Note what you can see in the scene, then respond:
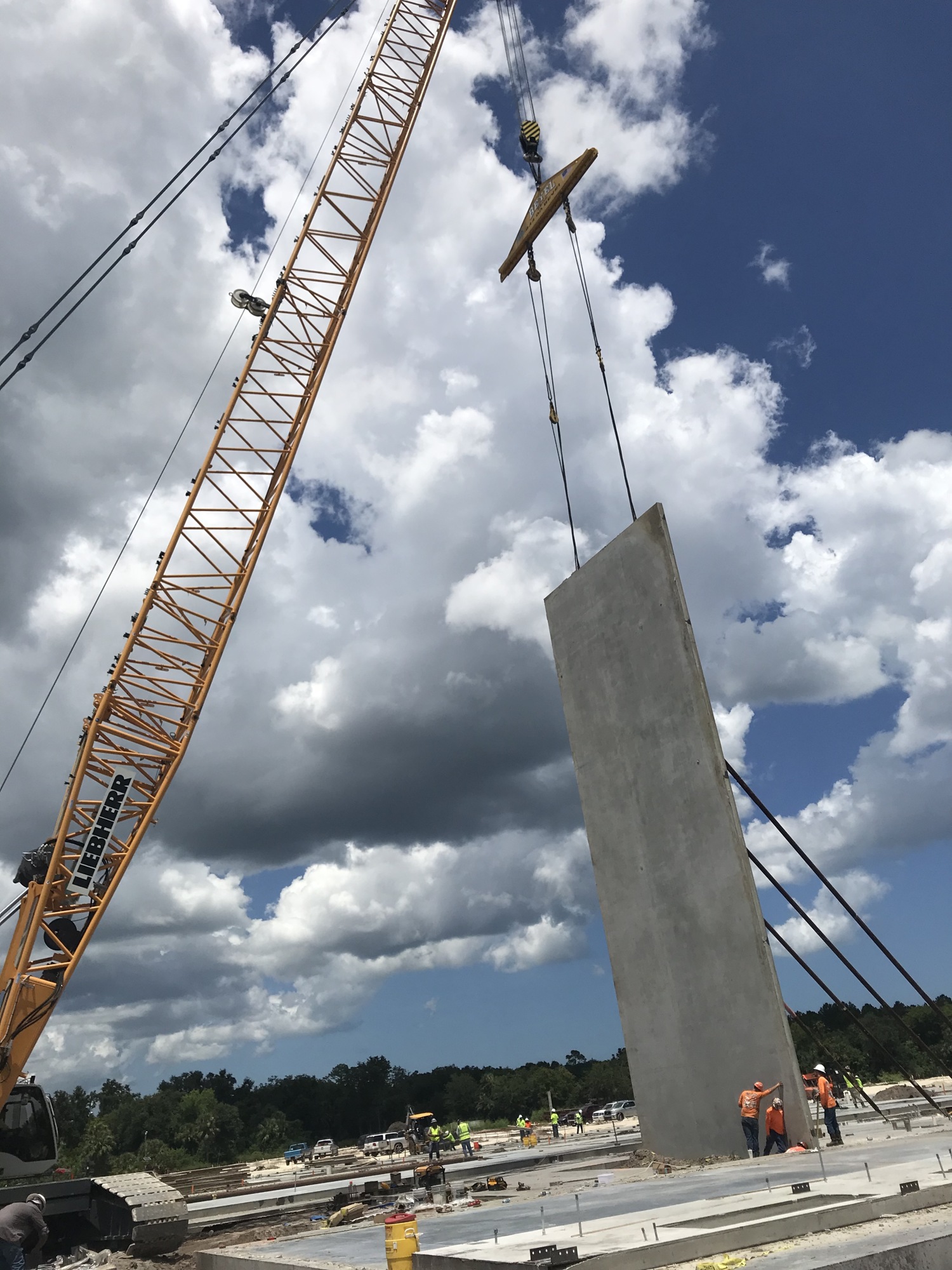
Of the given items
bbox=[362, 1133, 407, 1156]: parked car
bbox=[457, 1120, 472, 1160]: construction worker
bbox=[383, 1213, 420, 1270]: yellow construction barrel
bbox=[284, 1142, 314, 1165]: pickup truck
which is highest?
bbox=[383, 1213, 420, 1270]: yellow construction barrel

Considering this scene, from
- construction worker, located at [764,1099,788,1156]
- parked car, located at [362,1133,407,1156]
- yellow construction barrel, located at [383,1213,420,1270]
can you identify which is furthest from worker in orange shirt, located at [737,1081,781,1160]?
parked car, located at [362,1133,407,1156]

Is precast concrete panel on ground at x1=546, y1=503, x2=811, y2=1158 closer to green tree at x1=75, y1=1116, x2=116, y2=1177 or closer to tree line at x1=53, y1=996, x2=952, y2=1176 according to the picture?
tree line at x1=53, y1=996, x2=952, y2=1176

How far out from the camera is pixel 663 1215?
8.07 metres

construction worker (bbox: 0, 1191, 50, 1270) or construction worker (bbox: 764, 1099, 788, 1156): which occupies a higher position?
construction worker (bbox: 0, 1191, 50, 1270)

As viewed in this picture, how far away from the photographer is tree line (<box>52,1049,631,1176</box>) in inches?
2665

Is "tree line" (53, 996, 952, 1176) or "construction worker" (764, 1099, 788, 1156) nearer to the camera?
"construction worker" (764, 1099, 788, 1156)

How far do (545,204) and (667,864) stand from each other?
1726 cm

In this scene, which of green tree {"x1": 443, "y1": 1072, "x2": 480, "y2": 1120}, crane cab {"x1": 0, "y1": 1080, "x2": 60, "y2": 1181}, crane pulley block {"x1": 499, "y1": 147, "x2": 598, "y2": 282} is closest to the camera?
crane cab {"x1": 0, "y1": 1080, "x2": 60, "y2": 1181}

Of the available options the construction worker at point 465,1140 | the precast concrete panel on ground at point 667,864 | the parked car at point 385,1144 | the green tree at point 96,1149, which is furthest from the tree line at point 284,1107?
the precast concrete panel on ground at point 667,864

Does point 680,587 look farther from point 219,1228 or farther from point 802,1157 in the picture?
point 219,1228

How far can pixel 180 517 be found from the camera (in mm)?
21672

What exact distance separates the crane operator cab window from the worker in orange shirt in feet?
35.8

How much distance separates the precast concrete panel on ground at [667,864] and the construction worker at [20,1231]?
9.40m

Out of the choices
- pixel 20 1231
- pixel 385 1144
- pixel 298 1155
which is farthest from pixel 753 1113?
pixel 298 1155
